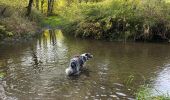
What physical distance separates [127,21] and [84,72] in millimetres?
16965

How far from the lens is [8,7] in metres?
38.1

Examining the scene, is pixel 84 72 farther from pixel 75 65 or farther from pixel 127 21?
pixel 127 21

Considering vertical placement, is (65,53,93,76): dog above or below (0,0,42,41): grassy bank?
below

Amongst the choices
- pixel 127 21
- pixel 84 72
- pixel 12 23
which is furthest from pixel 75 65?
pixel 12 23

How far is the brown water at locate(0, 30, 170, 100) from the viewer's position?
52.7 ft

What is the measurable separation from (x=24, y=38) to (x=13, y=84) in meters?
20.0

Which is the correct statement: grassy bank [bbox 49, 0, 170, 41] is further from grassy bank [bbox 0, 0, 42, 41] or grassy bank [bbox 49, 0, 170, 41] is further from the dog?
the dog

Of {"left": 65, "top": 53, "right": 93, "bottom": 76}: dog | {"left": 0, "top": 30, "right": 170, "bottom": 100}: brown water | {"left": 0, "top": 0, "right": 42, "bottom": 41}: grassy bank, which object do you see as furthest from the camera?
{"left": 0, "top": 0, "right": 42, "bottom": 41}: grassy bank

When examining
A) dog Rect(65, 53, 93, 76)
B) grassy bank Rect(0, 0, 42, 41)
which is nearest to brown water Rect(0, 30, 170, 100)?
dog Rect(65, 53, 93, 76)

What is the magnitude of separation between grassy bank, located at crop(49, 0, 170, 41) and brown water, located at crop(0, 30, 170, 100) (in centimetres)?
439

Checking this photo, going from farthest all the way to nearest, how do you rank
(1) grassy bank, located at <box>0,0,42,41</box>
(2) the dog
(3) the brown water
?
(1) grassy bank, located at <box>0,0,42,41</box>, (2) the dog, (3) the brown water

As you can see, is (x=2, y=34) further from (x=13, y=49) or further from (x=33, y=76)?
(x=33, y=76)

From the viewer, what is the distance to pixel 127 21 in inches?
1423

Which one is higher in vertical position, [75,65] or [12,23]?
[12,23]
